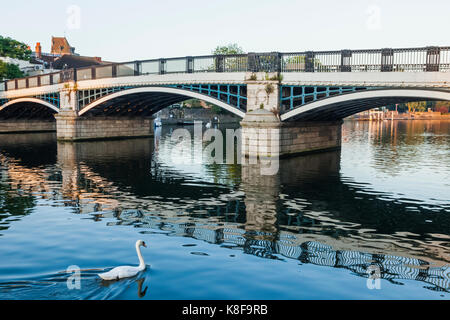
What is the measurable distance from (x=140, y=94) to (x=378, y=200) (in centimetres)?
2991

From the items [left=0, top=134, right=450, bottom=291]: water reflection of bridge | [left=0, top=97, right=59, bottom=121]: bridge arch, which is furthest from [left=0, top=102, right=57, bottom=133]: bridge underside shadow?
[left=0, top=134, right=450, bottom=291]: water reflection of bridge

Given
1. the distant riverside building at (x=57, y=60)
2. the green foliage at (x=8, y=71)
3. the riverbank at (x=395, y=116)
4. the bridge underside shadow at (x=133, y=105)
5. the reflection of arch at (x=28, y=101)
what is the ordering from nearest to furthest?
1. the bridge underside shadow at (x=133, y=105)
2. the reflection of arch at (x=28, y=101)
3. the green foliage at (x=8, y=71)
4. the distant riverside building at (x=57, y=60)
5. the riverbank at (x=395, y=116)

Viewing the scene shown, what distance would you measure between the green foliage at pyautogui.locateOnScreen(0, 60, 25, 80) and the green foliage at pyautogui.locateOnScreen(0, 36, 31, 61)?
28.3ft

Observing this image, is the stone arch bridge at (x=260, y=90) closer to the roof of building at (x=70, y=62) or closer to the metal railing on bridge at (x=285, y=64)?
the metal railing on bridge at (x=285, y=64)

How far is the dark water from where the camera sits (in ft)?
31.4

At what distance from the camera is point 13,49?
315 ft

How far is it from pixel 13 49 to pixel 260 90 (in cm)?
8343

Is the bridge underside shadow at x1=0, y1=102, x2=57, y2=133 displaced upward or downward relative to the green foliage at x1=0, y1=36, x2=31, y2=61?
downward

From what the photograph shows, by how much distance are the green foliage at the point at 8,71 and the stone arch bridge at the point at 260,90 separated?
80.7ft

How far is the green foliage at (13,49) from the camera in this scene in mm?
93812

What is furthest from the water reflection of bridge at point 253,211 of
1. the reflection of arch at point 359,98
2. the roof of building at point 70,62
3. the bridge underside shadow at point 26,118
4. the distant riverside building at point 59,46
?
the distant riverside building at point 59,46

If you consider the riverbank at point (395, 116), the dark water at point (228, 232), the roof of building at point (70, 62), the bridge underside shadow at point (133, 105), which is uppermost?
the roof of building at point (70, 62)

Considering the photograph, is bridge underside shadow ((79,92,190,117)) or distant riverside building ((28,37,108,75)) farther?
distant riverside building ((28,37,108,75))

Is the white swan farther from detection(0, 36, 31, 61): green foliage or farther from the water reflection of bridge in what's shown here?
detection(0, 36, 31, 61): green foliage
